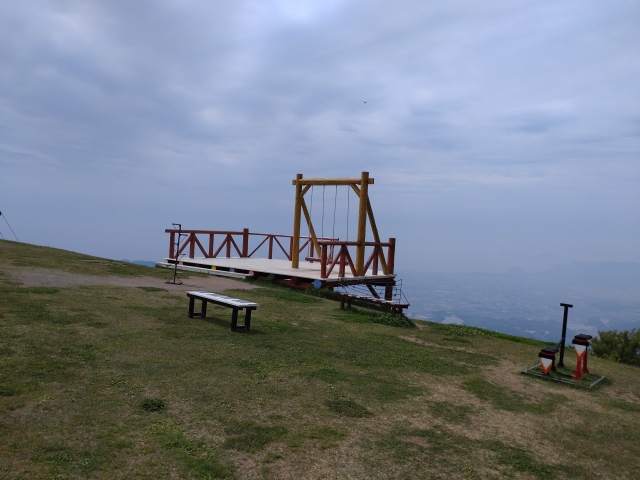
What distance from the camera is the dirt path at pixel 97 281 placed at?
420 inches

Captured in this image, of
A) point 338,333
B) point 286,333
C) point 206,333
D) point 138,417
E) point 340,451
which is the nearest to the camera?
point 340,451

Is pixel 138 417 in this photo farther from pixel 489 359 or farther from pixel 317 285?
pixel 317 285

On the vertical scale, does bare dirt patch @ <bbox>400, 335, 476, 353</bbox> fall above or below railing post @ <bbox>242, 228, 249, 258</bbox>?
below

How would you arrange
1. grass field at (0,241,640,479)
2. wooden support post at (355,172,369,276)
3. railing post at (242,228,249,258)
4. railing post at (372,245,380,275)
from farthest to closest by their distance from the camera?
1. railing post at (242,228,249,258)
2. railing post at (372,245,380,275)
3. wooden support post at (355,172,369,276)
4. grass field at (0,241,640,479)

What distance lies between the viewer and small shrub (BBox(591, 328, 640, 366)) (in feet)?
33.7

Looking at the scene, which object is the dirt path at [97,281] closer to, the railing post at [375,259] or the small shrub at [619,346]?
the railing post at [375,259]

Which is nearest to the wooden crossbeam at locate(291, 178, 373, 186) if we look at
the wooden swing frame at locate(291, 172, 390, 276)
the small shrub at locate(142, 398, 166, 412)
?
the wooden swing frame at locate(291, 172, 390, 276)

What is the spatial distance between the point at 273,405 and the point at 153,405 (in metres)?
1.11

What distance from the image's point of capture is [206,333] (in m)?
7.60

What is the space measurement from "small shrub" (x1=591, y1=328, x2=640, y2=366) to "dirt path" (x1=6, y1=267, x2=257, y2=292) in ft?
27.3

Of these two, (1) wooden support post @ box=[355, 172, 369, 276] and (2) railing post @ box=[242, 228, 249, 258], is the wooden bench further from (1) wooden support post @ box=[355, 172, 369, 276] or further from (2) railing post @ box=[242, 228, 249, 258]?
(2) railing post @ box=[242, 228, 249, 258]

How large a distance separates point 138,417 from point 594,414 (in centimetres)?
478

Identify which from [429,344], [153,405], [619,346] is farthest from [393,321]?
[153,405]

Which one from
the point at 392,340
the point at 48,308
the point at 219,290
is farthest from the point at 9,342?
the point at 219,290
